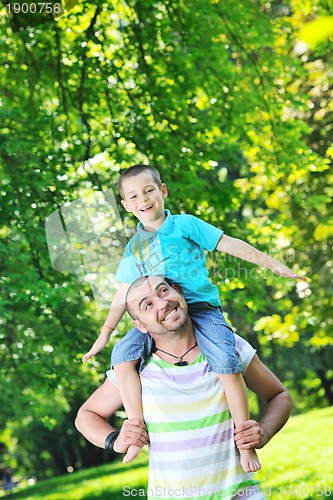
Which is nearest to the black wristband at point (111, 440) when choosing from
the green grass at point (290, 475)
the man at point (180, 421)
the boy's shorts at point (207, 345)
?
the man at point (180, 421)

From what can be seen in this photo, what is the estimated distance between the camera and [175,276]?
321 cm

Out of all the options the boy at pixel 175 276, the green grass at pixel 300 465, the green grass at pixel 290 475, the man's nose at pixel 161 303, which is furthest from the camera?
the green grass at pixel 290 475

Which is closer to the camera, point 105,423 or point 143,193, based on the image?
point 105,423

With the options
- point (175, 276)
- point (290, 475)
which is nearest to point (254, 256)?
point (175, 276)

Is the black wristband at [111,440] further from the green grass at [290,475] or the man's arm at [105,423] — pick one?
the green grass at [290,475]

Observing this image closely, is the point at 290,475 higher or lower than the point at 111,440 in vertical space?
lower

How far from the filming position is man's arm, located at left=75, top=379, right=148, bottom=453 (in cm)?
296

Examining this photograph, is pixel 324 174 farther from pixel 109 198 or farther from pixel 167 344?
pixel 167 344

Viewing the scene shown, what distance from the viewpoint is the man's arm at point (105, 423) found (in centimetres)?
296

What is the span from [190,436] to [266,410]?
351mm

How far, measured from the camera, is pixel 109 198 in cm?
553

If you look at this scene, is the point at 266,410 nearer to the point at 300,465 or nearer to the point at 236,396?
the point at 236,396

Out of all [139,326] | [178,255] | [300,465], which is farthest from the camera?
[300,465]

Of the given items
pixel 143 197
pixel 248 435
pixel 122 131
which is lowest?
pixel 248 435
